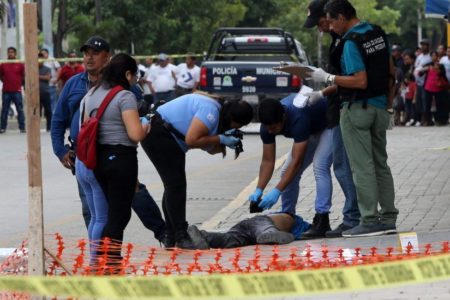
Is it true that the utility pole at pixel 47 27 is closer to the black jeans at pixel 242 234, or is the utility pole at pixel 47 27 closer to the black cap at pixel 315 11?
the black cap at pixel 315 11

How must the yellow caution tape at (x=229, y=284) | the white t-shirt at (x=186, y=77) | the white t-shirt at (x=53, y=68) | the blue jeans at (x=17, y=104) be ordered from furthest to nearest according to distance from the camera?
the white t-shirt at (x=186, y=77)
the white t-shirt at (x=53, y=68)
the blue jeans at (x=17, y=104)
the yellow caution tape at (x=229, y=284)

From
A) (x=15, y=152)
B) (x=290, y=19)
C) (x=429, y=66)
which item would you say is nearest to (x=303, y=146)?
(x=15, y=152)

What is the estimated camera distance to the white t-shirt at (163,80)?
3119cm

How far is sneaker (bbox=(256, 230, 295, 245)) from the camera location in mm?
10211

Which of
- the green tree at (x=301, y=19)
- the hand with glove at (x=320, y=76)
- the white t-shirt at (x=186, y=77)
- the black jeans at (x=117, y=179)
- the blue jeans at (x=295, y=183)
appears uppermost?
the hand with glove at (x=320, y=76)

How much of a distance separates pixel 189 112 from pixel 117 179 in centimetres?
171

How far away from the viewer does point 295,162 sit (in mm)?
10523

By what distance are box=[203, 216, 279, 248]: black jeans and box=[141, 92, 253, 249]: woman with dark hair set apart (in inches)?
8.0

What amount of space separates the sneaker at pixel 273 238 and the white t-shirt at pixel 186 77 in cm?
2166

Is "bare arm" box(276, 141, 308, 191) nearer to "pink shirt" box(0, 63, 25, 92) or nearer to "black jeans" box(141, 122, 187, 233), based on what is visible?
"black jeans" box(141, 122, 187, 233)

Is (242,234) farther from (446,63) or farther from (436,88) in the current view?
(436,88)

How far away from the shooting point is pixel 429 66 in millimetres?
29328

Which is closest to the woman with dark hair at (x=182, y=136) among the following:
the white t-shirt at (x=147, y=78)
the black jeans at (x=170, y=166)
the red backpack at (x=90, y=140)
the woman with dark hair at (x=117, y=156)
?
the black jeans at (x=170, y=166)

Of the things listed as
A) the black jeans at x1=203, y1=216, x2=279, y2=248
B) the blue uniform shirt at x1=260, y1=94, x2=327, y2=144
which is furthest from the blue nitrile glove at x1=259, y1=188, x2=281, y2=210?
the blue uniform shirt at x1=260, y1=94, x2=327, y2=144
